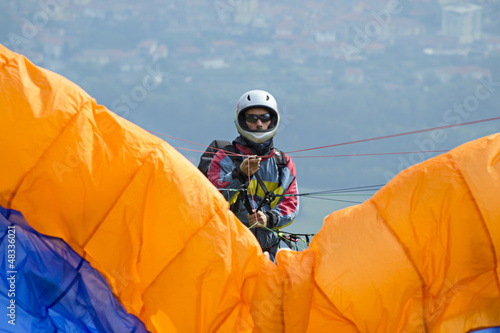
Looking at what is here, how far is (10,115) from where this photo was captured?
2.31 m

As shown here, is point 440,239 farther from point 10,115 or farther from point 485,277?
point 10,115

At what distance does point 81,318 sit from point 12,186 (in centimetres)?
55

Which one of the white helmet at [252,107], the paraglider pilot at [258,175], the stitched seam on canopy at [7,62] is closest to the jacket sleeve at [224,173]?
the paraglider pilot at [258,175]

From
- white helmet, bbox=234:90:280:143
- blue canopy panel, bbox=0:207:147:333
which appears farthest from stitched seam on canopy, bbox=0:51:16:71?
white helmet, bbox=234:90:280:143

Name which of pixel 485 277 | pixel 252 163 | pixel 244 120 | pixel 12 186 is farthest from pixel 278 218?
pixel 12 186

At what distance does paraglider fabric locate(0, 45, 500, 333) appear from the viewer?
2.27 metres

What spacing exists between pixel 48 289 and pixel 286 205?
4.16 feet

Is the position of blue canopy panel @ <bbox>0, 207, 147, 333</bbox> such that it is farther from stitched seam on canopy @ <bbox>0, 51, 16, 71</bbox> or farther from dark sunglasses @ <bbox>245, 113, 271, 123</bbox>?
dark sunglasses @ <bbox>245, 113, 271, 123</bbox>

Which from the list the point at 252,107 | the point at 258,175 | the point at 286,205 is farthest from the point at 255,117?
the point at 286,205

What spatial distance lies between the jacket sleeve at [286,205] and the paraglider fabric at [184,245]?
0.69 metres

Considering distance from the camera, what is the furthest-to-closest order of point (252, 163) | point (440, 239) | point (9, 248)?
point (252, 163) → point (9, 248) → point (440, 239)

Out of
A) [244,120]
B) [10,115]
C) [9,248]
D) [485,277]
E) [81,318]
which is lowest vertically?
[81,318]

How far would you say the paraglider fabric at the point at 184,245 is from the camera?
2.27 meters

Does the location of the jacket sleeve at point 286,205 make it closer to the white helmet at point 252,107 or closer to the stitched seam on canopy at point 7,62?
the white helmet at point 252,107
